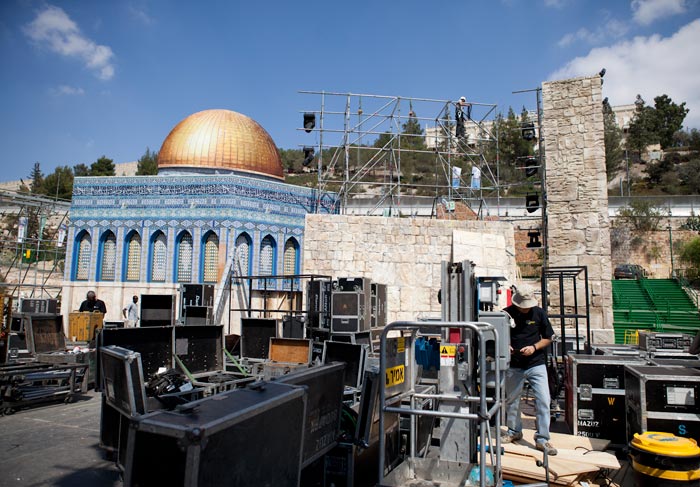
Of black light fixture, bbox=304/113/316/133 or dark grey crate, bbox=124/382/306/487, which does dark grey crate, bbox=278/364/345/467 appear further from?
black light fixture, bbox=304/113/316/133

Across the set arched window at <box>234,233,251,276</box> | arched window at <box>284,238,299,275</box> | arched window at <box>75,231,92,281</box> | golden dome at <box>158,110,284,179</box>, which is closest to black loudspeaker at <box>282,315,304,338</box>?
arched window at <box>234,233,251,276</box>

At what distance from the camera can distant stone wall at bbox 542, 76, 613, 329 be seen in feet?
41.5

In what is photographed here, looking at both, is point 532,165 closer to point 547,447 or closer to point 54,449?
point 547,447

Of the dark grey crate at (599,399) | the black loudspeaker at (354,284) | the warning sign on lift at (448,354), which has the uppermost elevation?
the black loudspeaker at (354,284)

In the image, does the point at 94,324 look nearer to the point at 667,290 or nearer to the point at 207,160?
the point at 207,160

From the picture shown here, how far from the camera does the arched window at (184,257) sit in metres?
19.3

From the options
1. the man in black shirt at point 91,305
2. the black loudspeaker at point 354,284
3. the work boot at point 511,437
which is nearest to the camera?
the work boot at point 511,437

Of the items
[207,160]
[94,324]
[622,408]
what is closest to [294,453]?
[622,408]

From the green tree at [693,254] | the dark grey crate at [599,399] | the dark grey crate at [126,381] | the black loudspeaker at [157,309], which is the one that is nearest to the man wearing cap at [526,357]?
the dark grey crate at [599,399]

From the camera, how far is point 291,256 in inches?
811

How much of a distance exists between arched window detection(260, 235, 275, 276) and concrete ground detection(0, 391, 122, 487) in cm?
1190

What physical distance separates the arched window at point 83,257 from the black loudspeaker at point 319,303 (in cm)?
1227

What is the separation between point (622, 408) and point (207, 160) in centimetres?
1996

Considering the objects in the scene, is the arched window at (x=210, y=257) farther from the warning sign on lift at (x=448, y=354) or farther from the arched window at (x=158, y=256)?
the warning sign on lift at (x=448, y=354)
